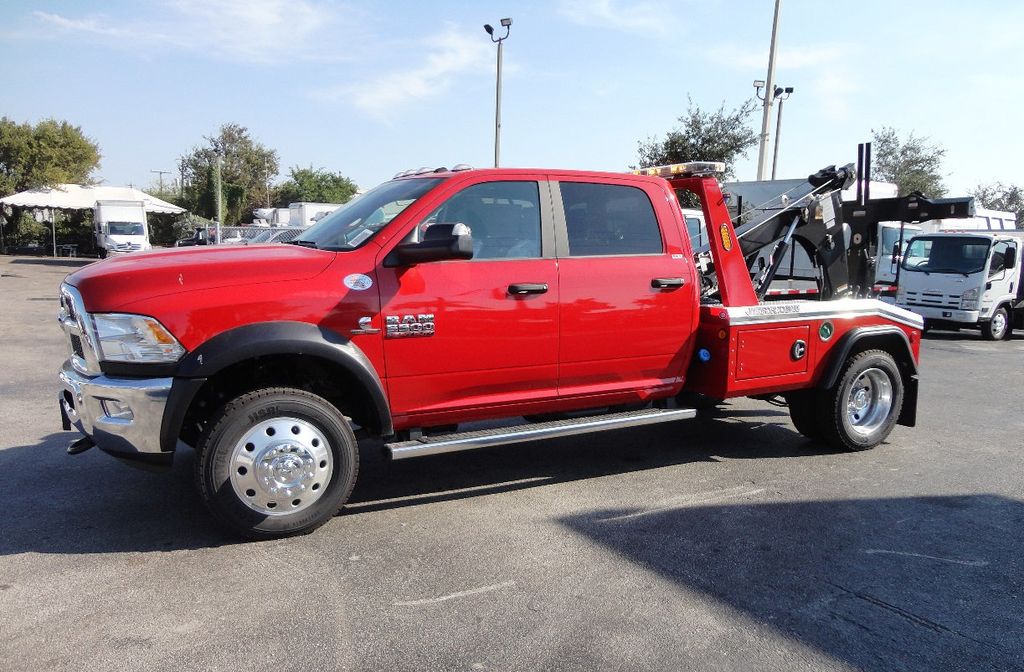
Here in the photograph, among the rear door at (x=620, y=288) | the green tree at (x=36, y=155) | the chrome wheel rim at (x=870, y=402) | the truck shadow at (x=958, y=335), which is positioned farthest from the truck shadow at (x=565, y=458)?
the green tree at (x=36, y=155)

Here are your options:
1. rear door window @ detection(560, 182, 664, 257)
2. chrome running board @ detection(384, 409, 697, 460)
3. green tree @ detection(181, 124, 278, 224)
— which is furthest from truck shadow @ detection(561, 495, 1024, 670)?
green tree @ detection(181, 124, 278, 224)

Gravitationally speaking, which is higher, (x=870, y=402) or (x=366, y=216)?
(x=366, y=216)

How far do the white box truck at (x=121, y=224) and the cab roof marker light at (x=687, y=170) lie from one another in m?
30.8

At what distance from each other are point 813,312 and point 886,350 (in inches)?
43.9

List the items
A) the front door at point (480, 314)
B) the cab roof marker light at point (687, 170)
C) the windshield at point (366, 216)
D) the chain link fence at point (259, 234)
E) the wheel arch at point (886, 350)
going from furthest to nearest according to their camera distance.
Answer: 1. the chain link fence at point (259, 234)
2. the wheel arch at point (886, 350)
3. the cab roof marker light at point (687, 170)
4. the windshield at point (366, 216)
5. the front door at point (480, 314)

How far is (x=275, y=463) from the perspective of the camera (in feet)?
13.3

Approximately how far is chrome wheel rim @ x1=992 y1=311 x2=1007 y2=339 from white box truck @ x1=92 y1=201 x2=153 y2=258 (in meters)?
30.1

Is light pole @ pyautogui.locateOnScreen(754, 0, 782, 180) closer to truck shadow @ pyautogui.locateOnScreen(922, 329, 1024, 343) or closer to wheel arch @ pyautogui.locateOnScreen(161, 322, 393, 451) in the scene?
truck shadow @ pyautogui.locateOnScreen(922, 329, 1024, 343)

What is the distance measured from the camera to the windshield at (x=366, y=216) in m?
4.54

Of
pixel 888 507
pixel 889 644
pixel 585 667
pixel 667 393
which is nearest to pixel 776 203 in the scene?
pixel 667 393

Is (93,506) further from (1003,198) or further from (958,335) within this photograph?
(1003,198)

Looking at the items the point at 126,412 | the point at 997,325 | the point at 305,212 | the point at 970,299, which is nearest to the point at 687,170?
the point at 126,412

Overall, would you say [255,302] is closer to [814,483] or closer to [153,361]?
[153,361]

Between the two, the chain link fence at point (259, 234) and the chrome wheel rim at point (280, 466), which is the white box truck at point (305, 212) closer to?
the chain link fence at point (259, 234)
